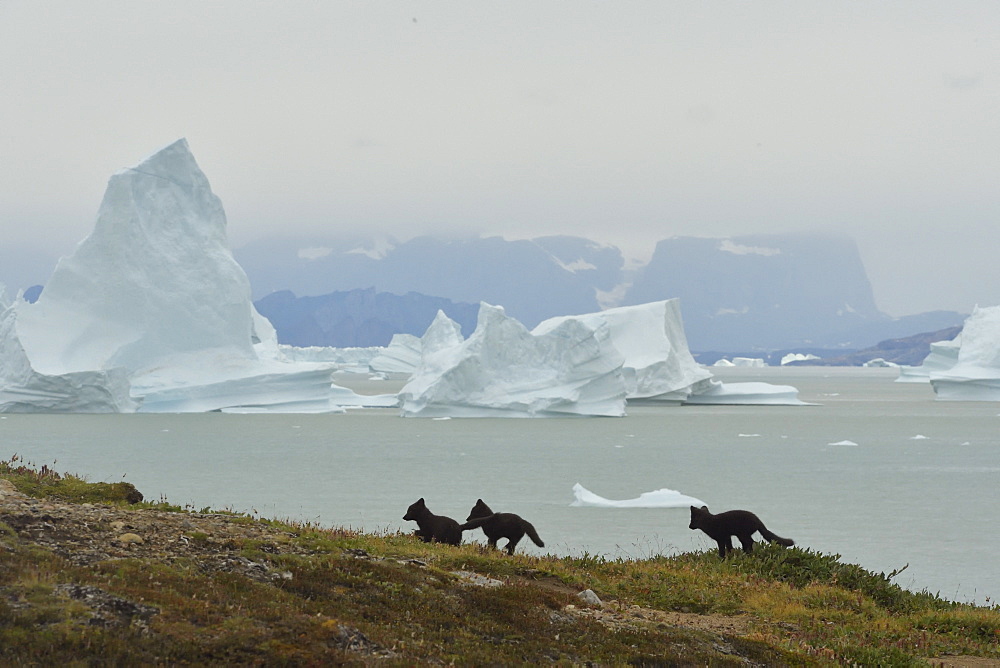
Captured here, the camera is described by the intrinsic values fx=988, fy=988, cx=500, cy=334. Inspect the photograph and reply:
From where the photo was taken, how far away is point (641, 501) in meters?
26.8

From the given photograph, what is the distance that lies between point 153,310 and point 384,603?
1981 inches

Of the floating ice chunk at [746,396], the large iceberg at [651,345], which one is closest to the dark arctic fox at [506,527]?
the large iceberg at [651,345]

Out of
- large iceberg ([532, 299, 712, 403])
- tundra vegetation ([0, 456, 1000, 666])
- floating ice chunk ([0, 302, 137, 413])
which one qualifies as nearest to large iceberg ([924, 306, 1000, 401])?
large iceberg ([532, 299, 712, 403])

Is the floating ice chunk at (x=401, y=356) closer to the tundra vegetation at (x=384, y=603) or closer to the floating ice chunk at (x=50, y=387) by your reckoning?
the floating ice chunk at (x=50, y=387)

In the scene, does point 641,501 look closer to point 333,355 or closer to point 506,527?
point 506,527

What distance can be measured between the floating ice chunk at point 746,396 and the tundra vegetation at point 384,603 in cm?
6969

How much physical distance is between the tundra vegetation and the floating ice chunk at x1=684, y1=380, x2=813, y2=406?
69691mm

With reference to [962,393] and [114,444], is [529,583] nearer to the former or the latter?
[114,444]

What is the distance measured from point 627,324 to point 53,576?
64275 mm

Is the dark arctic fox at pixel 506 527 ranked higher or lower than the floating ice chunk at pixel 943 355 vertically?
lower

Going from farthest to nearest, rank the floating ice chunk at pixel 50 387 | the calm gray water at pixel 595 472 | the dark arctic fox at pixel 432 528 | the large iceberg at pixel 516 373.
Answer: the large iceberg at pixel 516 373, the floating ice chunk at pixel 50 387, the calm gray water at pixel 595 472, the dark arctic fox at pixel 432 528

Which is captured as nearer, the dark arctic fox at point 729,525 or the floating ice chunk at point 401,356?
the dark arctic fox at point 729,525

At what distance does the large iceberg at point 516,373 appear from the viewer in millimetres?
50781

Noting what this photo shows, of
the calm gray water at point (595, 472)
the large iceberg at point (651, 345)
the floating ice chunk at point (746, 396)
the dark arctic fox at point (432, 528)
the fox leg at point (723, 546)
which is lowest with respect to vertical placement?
the calm gray water at point (595, 472)
